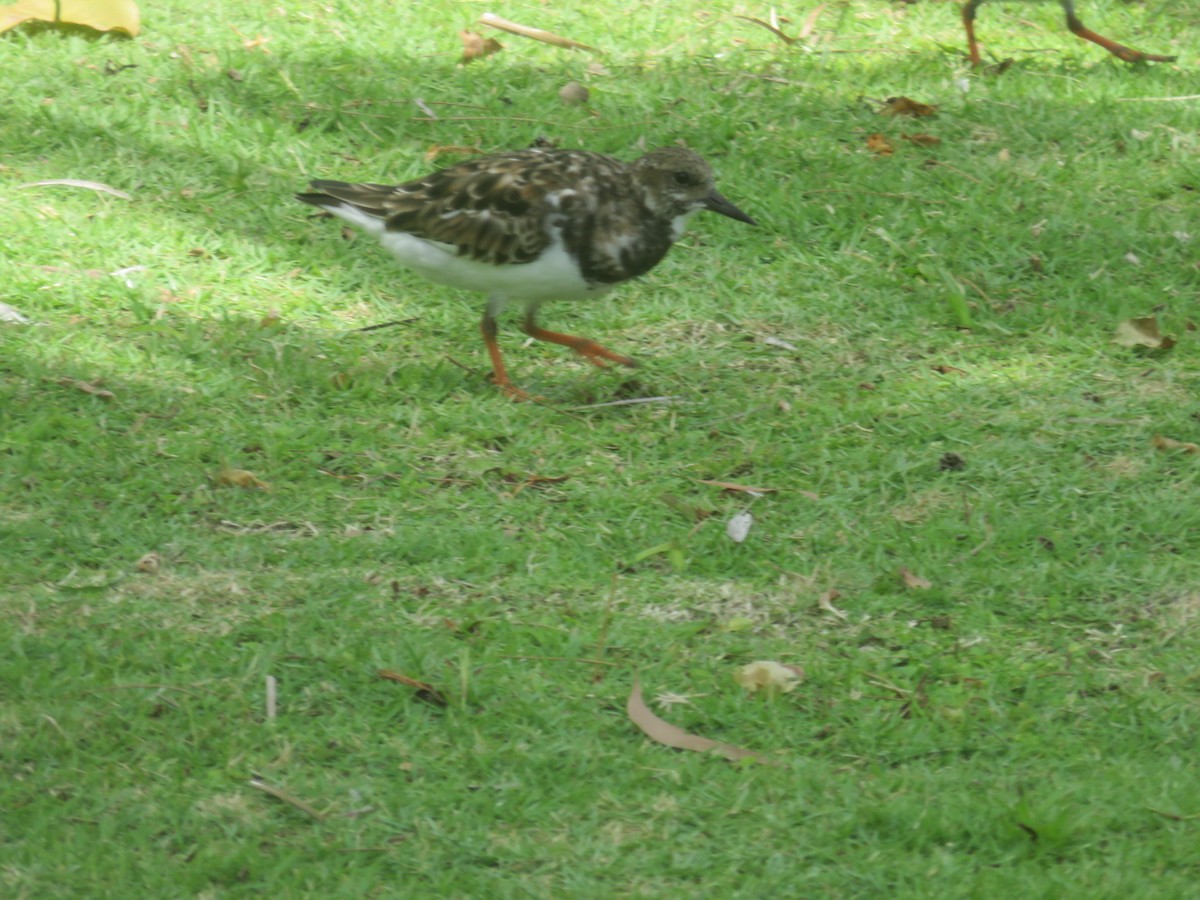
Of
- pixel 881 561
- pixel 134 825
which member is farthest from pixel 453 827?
pixel 881 561

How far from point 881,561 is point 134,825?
2.26m

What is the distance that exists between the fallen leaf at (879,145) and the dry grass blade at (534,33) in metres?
1.64

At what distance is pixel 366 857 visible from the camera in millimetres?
3422

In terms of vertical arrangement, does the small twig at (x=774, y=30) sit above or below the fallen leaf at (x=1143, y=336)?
above

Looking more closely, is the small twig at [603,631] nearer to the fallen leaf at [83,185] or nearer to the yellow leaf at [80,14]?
the fallen leaf at [83,185]

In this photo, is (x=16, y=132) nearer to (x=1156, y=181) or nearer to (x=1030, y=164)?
(x=1030, y=164)

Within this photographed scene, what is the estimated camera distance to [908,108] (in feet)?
24.0

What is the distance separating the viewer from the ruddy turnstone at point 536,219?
534 cm

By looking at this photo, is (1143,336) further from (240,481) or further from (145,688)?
(145,688)

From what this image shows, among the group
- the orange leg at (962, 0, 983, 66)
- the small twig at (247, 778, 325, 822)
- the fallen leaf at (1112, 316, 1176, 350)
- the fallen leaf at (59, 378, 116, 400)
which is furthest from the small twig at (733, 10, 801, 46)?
the small twig at (247, 778, 325, 822)

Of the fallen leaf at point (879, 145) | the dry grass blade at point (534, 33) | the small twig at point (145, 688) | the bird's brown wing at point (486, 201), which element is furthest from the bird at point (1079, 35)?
the small twig at point (145, 688)

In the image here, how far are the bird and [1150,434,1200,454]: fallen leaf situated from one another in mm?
3273

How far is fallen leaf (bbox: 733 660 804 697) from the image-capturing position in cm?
396

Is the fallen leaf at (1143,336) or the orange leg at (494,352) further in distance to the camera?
the fallen leaf at (1143,336)
